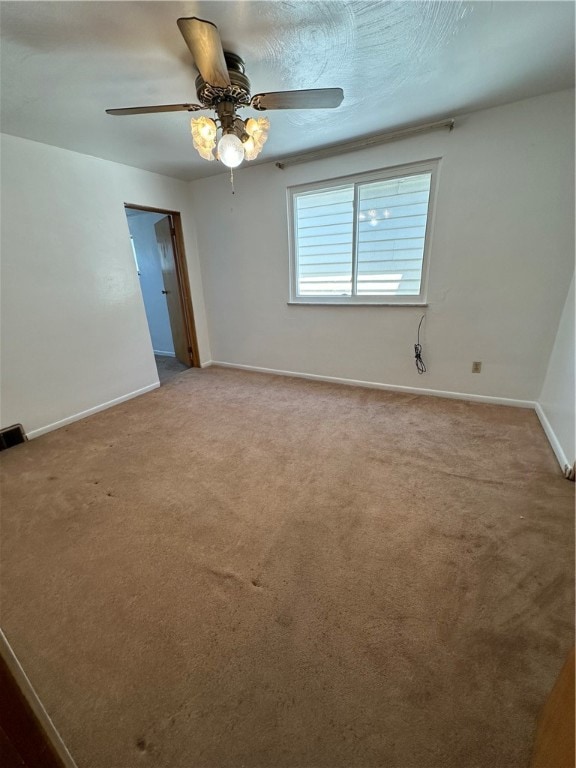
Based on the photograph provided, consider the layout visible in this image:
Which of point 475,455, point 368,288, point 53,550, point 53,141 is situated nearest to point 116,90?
point 53,141

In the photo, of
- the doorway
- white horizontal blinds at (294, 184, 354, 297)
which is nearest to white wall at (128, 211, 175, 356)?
the doorway

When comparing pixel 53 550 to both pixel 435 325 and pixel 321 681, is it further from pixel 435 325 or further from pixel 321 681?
pixel 435 325

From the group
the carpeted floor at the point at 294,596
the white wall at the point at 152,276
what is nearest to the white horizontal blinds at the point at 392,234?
the carpeted floor at the point at 294,596

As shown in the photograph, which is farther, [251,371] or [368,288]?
[251,371]

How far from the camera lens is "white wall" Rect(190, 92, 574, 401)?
2.26m

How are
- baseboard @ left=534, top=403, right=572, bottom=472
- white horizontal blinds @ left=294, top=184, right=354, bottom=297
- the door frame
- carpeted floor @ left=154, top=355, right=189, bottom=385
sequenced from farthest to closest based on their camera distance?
carpeted floor @ left=154, top=355, right=189, bottom=385 < the door frame < white horizontal blinds @ left=294, top=184, right=354, bottom=297 < baseboard @ left=534, top=403, right=572, bottom=472

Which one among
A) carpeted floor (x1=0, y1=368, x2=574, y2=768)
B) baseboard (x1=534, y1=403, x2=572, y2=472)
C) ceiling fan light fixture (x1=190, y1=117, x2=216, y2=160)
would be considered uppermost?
ceiling fan light fixture (x1=190, y1=117, x2=216, y2=160)

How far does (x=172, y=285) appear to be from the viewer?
4.16 metres

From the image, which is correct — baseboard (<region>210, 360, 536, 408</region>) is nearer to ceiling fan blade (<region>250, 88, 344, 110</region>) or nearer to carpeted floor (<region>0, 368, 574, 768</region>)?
carpeted floor (<region>0, 368, 574, 768</region>)

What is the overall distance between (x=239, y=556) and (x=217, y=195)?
3.80 meters

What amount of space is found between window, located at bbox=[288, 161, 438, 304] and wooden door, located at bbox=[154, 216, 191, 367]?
1657 millimetres

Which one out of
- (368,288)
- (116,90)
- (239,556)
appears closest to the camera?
(239,556)

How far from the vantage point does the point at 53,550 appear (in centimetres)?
156

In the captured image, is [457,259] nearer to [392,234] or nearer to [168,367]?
[392,234]
